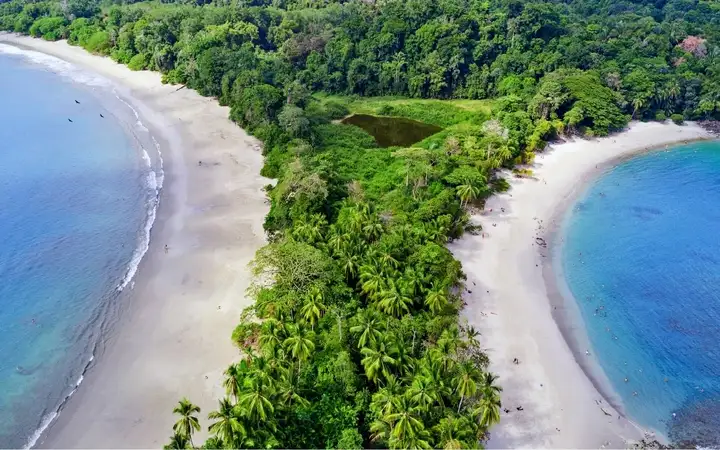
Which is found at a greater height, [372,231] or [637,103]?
[637,103]

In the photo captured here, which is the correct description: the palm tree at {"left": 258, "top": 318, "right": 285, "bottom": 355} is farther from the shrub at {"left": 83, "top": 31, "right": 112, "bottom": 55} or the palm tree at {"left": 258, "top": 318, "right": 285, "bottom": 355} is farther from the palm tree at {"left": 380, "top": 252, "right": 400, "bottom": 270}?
the shrub at {"left": 83, "top": 31, "right": 112, "bottom": 55}

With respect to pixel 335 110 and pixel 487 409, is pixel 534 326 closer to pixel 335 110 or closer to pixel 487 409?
pixel 487 409

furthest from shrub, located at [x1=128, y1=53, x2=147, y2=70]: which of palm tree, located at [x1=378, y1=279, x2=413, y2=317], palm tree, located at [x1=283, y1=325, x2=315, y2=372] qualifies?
palm tree, located at [x1=283, y1=325, x2=315, y2=372]

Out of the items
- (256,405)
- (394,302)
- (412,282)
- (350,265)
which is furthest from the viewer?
(350,265)

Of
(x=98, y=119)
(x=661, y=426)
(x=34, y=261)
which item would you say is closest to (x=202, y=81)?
(x=98, y=119)

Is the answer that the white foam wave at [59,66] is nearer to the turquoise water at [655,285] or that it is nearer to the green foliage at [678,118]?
the turquoise water at [655,285]

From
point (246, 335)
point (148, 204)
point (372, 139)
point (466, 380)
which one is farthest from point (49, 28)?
point (466, 380)

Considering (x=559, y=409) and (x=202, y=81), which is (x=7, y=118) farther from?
(x=559, y=409)
